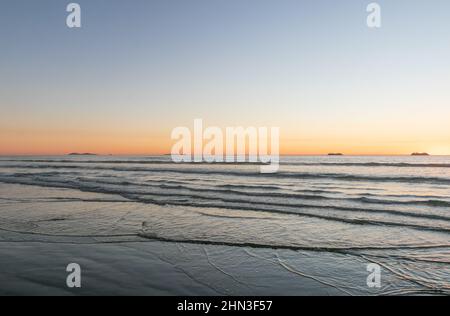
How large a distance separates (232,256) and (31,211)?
887 centimetres

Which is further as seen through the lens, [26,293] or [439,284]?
[439,284]

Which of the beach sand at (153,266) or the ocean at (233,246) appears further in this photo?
the ocean at (233,246)

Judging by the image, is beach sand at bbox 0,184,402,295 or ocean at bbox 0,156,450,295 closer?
beach sand at bbox 0,184,402,295

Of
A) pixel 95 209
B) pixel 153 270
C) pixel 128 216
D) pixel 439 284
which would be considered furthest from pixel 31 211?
pixel 439 284

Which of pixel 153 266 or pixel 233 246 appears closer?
pixel 153 266

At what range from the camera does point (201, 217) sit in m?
12.1
